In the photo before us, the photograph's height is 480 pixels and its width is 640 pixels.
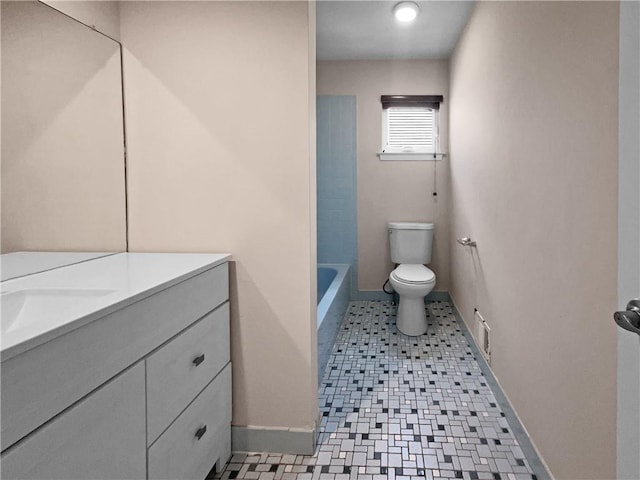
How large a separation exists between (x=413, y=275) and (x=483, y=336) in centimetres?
79

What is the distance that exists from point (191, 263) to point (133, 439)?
573 mm

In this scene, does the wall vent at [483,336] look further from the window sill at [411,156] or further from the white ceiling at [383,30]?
the white ceiling at [383,30]

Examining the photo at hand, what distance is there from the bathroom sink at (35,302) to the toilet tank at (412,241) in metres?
2.88

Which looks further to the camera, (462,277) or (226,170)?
(462,277)

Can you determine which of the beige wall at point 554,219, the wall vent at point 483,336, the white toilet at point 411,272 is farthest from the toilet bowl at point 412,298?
the beige wall at point 554,219

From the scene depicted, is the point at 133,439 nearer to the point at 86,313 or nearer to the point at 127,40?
the point at 86,313

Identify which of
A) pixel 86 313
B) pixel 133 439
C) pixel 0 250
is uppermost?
pixel 0 250

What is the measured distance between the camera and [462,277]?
3.11 m

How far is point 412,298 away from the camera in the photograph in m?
3.00

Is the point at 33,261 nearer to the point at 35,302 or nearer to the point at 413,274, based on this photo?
the point at 35,302

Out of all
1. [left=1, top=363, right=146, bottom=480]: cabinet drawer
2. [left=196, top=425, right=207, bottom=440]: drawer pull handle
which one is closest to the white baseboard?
[left=196, top=425, right=207, bottom=440]: drawer pull handle

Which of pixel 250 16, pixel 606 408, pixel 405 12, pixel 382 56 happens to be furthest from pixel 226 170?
pixel 382 56

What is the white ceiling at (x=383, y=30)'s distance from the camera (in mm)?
2738

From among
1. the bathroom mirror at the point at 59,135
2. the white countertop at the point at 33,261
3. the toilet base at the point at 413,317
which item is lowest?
the toilet base at the point at 413,317
